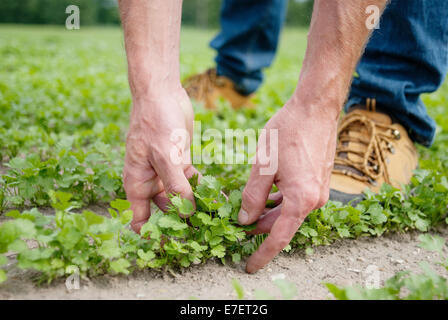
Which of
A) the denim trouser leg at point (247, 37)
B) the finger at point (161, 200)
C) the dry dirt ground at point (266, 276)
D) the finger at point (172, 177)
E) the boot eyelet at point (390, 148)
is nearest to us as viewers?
the dry dirt ground at point (266, 276)

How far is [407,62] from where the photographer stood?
2201 mm

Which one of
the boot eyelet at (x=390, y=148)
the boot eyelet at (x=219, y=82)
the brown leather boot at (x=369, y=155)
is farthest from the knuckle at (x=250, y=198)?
the boot eyelet at (x=219, y=82)

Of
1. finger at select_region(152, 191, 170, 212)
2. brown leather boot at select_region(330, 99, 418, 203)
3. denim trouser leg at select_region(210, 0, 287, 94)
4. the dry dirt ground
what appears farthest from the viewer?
denim trouser leg at select_region(210, 0, 287, 94)

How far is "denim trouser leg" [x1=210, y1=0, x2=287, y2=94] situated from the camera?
11.3 ft

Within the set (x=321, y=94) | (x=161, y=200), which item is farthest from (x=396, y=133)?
(x=161, y=200)

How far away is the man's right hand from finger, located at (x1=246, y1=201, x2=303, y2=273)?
1.02ft

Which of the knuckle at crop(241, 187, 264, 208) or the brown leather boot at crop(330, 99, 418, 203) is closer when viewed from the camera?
the knuckle at crop(241, 187, 264, 208)

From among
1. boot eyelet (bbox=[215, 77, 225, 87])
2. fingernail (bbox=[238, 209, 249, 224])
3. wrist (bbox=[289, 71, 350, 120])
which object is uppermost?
wrist (bbox=[289, 71, 350, 120])

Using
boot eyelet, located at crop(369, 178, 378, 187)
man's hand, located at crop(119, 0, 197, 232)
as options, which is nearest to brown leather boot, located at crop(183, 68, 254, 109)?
boot eyelet, located at crop(369, 178, 378, 187)

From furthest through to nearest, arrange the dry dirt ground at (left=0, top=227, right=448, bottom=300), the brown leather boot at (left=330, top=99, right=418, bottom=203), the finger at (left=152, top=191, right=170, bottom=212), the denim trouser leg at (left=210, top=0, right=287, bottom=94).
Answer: the denim trouser leg at (left=210, top=0, right=287, bottom=94)
the brown leather boot at (left=330, top=99, right=418, bottom=203)
the finger at (left=152, top=191, right=170, bottom=212)
the dry dirt ground at (left=0, top=227, right=448, bottom=300)

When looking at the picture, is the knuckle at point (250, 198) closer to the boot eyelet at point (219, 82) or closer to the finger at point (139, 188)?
the finger at point (139, 188)

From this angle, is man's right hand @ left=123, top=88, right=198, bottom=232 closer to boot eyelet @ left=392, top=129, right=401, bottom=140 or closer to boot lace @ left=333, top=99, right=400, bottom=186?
boot lace @ left=333, top=99, right=400, bottom=186

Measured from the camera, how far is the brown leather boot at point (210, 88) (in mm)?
3650

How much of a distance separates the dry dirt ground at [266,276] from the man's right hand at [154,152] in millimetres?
261
